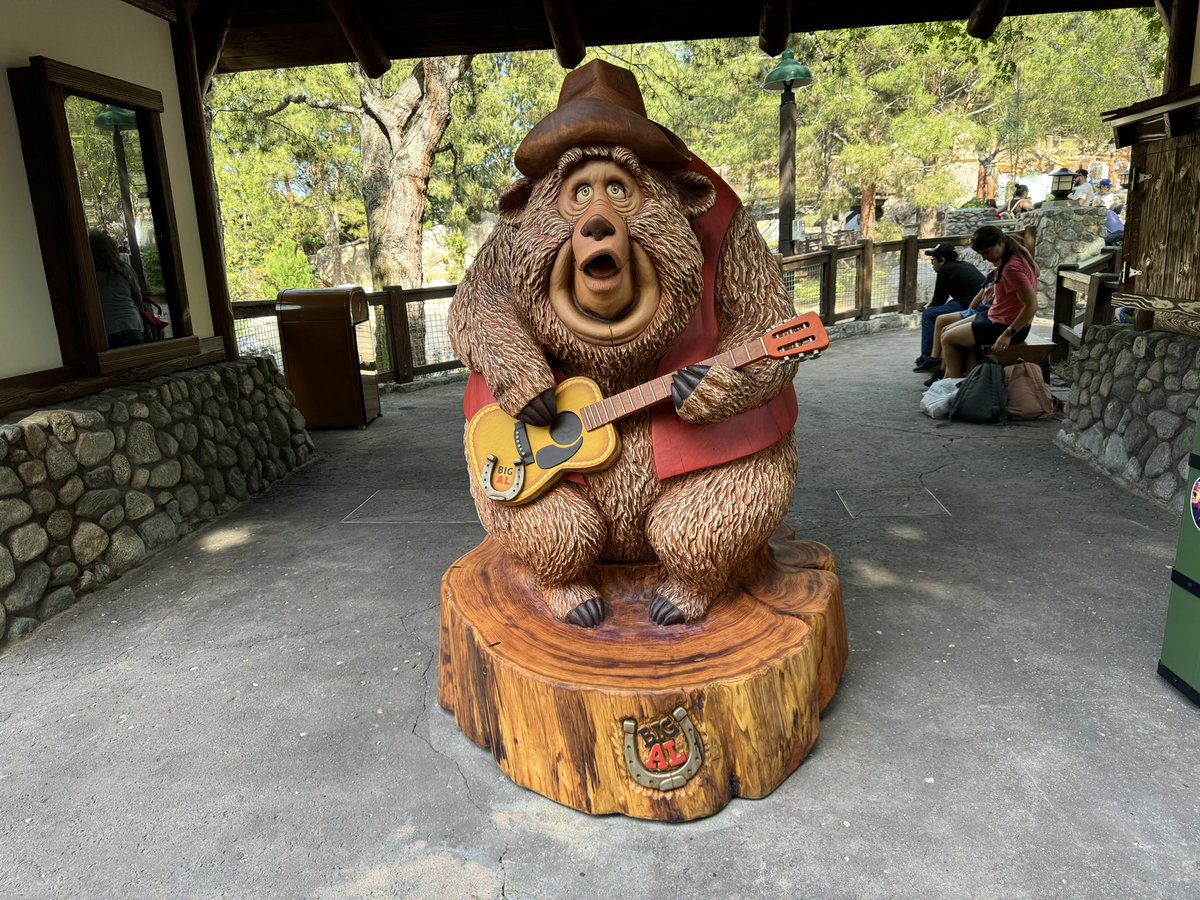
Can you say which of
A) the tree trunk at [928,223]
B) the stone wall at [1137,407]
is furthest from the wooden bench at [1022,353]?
the tree trunk at [928,223]

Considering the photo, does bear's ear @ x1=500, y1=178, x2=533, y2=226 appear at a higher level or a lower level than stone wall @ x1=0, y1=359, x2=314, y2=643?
higher

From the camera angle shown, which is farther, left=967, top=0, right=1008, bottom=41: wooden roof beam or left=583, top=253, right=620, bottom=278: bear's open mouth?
left=967, top=0, right=1008, bottom=41: wooden roof beam

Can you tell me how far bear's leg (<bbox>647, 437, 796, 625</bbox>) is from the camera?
2.02 metres

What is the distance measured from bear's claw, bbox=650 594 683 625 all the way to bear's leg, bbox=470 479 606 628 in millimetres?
134

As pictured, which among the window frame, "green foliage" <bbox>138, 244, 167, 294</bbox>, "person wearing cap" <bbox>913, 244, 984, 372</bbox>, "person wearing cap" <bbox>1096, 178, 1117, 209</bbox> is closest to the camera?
the window frame

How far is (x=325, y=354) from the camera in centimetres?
598

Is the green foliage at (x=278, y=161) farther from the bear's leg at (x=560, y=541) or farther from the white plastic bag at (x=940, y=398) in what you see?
the bear's leg at (x=560, y=541)

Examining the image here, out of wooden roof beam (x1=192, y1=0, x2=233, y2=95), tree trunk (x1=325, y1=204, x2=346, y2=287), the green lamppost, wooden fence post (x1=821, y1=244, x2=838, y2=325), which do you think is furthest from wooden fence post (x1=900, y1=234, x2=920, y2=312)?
tree trunk (x1=325, y1=204, x2=346, y2=287)

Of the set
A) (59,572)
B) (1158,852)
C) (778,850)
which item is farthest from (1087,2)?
(59,572)

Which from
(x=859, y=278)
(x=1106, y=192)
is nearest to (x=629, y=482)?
(x=859, y=278)

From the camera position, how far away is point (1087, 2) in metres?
4.85

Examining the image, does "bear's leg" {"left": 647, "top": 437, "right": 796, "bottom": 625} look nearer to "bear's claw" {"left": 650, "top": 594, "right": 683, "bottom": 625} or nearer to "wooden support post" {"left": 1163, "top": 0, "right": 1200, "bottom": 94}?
"bear's claw" {"left": 650, "top": 594, "right": 683, "bottom": 625}

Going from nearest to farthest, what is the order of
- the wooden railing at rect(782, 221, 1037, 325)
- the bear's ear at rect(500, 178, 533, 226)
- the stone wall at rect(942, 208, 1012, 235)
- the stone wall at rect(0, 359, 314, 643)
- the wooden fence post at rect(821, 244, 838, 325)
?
1. the bear's ear at rect(500, 178, 533, 226)
2. the stone wall at rect(0, 359, 314, 643)
3. the wooden railing at rect(782, 221, 1037, 325)
4. the wooden fence post at rect(821, 244, 838, 325)
5. the stone wall at rect(942, 208, 1012, 235)

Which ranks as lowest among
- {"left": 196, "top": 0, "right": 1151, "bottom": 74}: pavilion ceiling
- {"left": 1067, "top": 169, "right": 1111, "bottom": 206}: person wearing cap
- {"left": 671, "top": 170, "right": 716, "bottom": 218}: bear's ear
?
{"left": 671, "top": 170, "right": 716, "bottom": 218}: bear's ear
